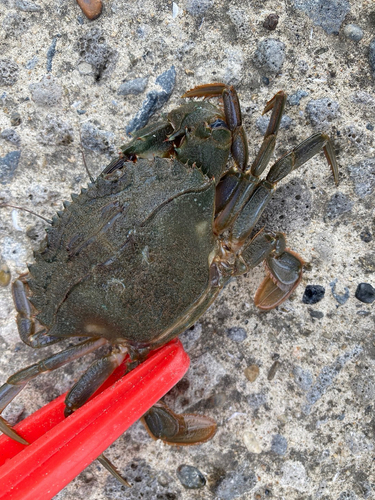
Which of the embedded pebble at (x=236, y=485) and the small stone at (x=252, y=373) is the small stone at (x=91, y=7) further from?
the embedded pebble at (x=236, y=485)

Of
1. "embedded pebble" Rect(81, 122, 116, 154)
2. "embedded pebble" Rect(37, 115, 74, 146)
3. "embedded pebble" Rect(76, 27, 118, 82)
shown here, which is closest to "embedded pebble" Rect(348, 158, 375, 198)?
"embedded pebble" Rect(81, 122, 116, 154)

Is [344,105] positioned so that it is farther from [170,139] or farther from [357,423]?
[357,423]

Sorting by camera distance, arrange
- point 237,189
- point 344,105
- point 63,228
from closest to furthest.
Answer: point 63,228 < point 237,189 < point 344,105

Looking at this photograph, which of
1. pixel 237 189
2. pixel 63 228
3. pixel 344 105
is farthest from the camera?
pixel 344 105

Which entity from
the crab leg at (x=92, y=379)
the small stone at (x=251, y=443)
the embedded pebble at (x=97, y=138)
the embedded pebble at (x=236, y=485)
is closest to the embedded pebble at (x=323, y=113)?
the embedded pebble at (x=97, y=138)

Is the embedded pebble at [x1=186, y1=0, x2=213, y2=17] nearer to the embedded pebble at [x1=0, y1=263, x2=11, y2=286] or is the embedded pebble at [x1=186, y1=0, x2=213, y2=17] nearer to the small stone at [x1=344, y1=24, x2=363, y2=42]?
the small stone at [x1=344, y1=24, x2=363, y2=42]

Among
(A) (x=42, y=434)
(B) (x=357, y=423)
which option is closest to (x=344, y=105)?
(B) (x=357, y=423)

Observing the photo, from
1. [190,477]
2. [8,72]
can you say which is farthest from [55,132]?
[190,477]
